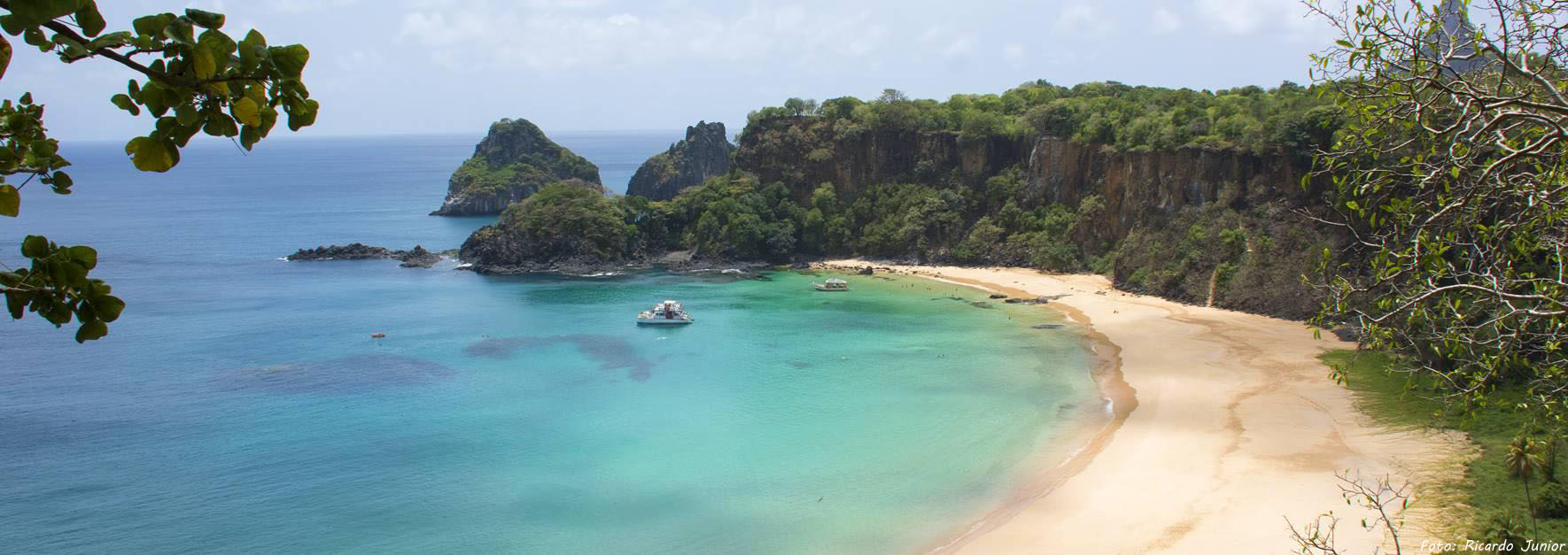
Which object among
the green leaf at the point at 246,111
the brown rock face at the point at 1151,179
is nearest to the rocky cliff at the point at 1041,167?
the brown rock face at the point at 1151,179

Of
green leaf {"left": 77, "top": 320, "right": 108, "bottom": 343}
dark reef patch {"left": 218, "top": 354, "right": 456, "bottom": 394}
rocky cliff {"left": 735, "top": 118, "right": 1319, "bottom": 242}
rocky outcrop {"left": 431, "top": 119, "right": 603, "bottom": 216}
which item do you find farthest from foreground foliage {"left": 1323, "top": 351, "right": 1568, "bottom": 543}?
rocky outcrop {"left": 431, "top": 119, "right": 603, "bottom": 216}

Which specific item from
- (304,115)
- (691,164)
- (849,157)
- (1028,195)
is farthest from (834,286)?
(304,115)

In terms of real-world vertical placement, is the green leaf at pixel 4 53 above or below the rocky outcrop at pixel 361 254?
above

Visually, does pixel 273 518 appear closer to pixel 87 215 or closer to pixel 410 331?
pixel 410 331

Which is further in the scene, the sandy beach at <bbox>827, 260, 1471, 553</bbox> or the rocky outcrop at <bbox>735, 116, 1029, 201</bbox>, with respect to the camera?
the rocky outcrop at <bbox>735, 116, 1029, 201</bbox>

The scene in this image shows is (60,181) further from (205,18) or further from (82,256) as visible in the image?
(205,18)

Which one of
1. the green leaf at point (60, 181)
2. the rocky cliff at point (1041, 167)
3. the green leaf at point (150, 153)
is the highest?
the rocky cliff at point (1041, 167)

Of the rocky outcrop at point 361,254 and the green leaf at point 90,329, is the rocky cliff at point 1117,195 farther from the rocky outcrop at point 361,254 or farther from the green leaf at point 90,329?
the green leaf at point 90,329

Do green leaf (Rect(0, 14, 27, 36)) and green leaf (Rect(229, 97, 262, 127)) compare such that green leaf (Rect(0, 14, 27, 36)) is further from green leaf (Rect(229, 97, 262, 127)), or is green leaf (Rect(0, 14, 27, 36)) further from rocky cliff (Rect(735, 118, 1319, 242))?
rocky cliff (Rect(735, 118, 1319, 242))
